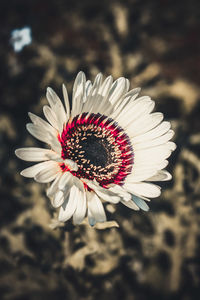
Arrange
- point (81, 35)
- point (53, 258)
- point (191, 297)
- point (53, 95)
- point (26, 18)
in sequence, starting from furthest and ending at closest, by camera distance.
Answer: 1. point (81, 35)
2. point (26, 18)
3. point (191, 297)
4. point (53, 258)
5. point (53, 95)

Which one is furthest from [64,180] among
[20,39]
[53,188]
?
[20,39]

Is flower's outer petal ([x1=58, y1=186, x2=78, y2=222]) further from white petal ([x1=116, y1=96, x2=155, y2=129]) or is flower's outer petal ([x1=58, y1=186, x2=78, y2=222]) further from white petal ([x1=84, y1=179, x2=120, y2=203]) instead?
white petal ([x1=116, y1=96, x2=155, y2=129])

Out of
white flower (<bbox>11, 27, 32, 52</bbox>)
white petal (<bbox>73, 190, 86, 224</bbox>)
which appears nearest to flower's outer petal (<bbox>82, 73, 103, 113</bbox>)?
white petal (<bbox>73, 190, 86, 224</bbox>)

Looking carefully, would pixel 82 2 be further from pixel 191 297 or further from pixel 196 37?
pixel 191 297

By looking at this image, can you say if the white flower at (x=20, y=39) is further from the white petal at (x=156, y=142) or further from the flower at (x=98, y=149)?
the white petal at (x=156, y=142)

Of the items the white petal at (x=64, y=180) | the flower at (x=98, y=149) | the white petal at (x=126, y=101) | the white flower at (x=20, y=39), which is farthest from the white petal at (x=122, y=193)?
the white flower at (x=20, y=39)

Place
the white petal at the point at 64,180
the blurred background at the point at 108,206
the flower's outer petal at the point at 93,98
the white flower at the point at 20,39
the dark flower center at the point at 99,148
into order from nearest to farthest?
1. the white petal at the point at 64,180
2. the flower's outer petal at the point at 93,98
3. the dark flower center at the point at 99,148
4. the blurred background at the point at 108,206
5. the white flower at the point at 20,39

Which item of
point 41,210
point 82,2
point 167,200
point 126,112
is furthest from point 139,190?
point 82,2
